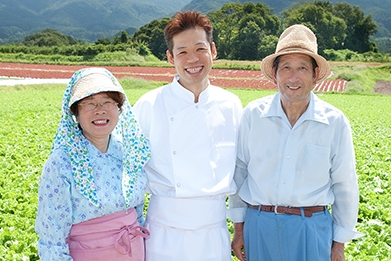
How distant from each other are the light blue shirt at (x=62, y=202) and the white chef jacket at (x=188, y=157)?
1.25 ft

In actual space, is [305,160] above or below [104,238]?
above

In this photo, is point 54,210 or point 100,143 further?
point 100,143

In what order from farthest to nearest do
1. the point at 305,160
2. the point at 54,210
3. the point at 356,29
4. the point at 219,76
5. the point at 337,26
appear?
the point at 356,29, the point at 337,26, the point at 219,76, the point at 305,160, the point at 54,210

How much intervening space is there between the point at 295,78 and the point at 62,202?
158 centimetres

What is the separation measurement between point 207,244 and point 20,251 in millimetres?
2306

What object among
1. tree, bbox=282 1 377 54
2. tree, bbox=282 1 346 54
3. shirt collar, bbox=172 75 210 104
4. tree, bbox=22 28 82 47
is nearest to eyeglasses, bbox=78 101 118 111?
shirt collar, bbox=172 75 210 104

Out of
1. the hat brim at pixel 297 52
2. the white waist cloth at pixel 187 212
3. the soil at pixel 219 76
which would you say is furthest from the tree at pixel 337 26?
the white waist cloth at pixel 187 212

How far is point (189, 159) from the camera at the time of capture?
289 centimetres

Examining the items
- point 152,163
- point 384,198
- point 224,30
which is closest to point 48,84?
point 384,198

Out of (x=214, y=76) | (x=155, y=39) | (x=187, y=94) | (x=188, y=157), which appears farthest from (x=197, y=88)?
(x=155, y=39)

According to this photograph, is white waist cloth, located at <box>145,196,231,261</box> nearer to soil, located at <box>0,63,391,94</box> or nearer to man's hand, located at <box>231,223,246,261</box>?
man's hand, located at <box>231,223,246,261</box>

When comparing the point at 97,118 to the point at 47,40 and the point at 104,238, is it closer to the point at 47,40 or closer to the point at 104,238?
the point at 104,238

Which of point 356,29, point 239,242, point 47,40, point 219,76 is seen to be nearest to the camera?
point 239,242

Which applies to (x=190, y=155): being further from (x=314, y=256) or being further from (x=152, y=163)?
(x=314, y=256)
